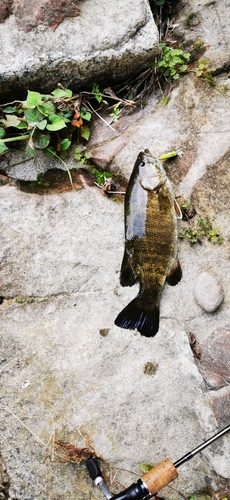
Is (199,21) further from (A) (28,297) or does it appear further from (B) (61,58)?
(A) (28,297)

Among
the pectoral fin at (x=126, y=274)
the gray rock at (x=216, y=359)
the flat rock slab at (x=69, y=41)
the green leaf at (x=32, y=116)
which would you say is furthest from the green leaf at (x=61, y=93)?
the gray rock at (x=216, y=359)

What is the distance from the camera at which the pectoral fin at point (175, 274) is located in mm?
3750

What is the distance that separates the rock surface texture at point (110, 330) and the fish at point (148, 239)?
164 millimetres

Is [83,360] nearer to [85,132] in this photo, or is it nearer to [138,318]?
[138,318]

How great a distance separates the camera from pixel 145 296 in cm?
364

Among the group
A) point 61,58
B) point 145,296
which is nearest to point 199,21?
point 61,58

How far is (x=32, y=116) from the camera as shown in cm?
383

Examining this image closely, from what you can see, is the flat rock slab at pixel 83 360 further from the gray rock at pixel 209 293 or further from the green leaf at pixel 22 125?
the green leaf at pixel 22 125

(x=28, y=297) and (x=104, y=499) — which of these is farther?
(x=28, y=297)

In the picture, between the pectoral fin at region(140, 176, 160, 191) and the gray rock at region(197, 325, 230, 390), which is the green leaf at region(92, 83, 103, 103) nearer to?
the pectoral fin at region(140, 176, 160, 191)

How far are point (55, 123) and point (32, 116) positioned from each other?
7.1 inches

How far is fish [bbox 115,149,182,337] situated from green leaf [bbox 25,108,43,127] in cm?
85

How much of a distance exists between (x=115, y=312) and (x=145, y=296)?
28 centimetres

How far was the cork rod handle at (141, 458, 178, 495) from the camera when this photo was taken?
323 centimetres
